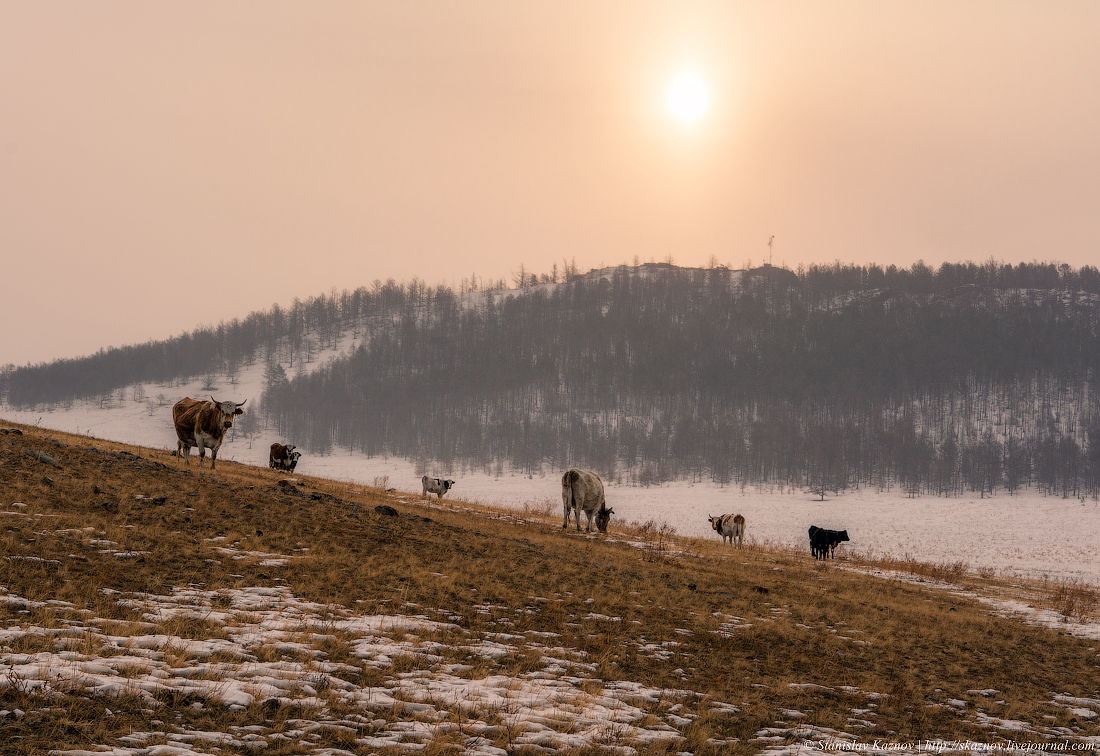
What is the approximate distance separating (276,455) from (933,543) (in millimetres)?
51979

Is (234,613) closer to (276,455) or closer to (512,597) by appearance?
(512,597)

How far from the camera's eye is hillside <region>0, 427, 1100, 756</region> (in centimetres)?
657

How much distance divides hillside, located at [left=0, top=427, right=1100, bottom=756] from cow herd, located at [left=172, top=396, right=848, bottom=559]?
484 centimetres

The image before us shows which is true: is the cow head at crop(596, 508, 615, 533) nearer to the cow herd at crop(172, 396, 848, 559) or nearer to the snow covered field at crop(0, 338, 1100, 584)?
the cow herd at crop(172, 396, 848, 559)

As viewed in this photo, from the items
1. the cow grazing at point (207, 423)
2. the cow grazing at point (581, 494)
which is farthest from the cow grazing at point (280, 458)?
the cow grazing at point (581, 494)

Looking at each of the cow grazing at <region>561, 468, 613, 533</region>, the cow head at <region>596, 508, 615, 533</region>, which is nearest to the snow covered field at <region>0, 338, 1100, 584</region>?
the cow head at <region>596, 508, 615, 533</region>

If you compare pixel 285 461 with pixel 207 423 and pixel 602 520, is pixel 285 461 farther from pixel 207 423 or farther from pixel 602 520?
pixel 602 520

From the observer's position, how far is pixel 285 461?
37.4 metres

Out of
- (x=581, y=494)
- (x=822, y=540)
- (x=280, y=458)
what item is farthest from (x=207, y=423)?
(x=822, y=540)

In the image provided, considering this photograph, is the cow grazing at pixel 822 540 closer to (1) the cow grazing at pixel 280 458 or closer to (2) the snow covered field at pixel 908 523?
(2) the snow covered field at pixel 908 523

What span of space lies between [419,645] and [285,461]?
30829mm

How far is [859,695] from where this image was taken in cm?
997

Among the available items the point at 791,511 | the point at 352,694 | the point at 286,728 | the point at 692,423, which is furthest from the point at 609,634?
the point at 692,423

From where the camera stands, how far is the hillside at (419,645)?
21.5ft
